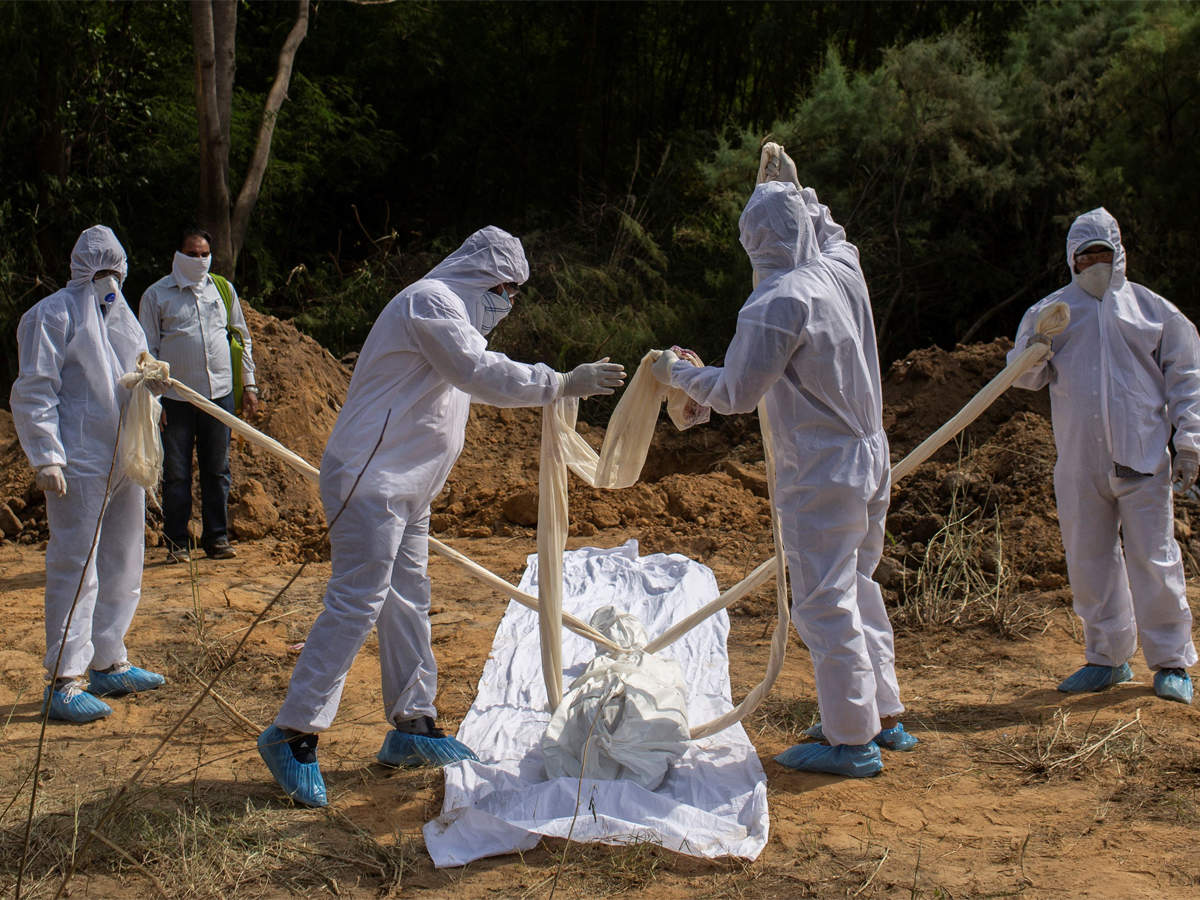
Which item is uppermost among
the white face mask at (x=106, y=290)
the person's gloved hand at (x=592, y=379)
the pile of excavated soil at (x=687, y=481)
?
the white face mask at (x=106, y=290)

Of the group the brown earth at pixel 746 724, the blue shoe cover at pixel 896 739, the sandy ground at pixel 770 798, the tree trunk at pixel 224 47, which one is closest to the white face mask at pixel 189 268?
the brown earth at pixel 746 724

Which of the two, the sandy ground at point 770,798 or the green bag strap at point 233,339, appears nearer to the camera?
the sandy ground at point 770,798

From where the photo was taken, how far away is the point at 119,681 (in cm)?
480

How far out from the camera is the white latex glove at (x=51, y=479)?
4.24 metres

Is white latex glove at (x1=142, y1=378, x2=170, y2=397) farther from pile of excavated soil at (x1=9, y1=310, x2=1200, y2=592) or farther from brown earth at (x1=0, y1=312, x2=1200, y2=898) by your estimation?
pile of excavated soil at (x1=9, y1=310, x2=1200, y2=592)

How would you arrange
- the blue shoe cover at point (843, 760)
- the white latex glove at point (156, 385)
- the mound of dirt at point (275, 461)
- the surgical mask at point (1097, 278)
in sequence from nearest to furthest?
the blue shoe cover at point (843, 760), the white latex glove at point (156, 385), the surgical mask at point (1097, 278), the mound of dirt at point (275, 461)

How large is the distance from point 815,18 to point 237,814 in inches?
595

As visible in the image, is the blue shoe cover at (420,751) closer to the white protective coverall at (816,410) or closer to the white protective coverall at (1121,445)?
the white protective coverall at (816,410)

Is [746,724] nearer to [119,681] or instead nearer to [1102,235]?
[1102,235]

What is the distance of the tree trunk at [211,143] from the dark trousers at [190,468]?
4733 mm

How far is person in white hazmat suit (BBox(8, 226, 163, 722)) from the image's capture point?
4.36m

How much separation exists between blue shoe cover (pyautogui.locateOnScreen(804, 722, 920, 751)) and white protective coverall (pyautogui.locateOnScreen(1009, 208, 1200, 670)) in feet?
3.60

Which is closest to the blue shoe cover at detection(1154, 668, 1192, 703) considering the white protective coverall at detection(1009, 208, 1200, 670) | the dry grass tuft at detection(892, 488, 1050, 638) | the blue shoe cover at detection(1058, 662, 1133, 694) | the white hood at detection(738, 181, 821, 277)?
the white protective coverall at detection(1009, 208, 1200, 670)

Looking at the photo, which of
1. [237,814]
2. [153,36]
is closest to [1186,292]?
[237,814]
